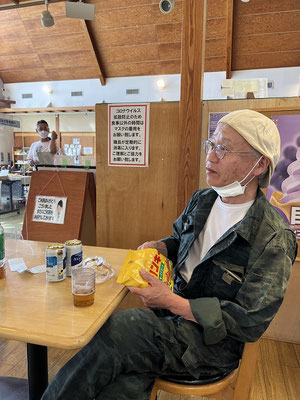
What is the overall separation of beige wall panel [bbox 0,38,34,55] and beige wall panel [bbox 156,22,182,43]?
3555mm

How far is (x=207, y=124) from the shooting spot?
1888mm

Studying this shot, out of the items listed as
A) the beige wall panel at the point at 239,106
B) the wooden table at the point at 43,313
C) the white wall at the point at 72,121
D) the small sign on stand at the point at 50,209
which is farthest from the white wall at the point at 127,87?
the wooden table at the point at 43,313

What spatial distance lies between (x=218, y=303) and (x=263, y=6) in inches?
259

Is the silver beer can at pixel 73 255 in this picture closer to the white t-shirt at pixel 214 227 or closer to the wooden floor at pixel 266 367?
the white t-shirt at pixel 214 227

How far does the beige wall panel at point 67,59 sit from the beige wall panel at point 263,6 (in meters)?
3.77

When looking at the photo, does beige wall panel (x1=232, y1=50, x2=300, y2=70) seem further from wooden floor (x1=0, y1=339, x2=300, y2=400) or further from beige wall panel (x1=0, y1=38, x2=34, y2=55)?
wooden floor (x1=0, y1=339, x2=300, y2=400)

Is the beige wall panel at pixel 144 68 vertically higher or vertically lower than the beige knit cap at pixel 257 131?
higher

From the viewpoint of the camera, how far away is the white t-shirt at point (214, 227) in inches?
46.0

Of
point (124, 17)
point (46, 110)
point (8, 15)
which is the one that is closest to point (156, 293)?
point (124, 17)

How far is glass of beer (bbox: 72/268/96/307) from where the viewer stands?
93cm

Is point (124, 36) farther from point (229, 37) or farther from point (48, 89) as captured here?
point (48, 89)

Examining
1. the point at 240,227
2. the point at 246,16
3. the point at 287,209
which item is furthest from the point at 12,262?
the point at 246,16

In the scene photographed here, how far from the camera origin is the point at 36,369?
121cm

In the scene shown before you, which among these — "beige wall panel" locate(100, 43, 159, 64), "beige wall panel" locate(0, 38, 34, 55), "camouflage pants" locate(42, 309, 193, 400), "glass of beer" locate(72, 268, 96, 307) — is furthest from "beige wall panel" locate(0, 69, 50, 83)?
"camouflage pants" locate(42, 309, 193, 400)
